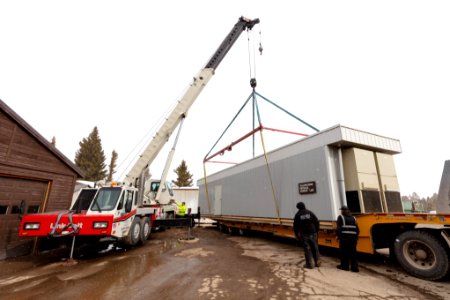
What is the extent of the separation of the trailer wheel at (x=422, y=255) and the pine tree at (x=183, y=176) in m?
44.0

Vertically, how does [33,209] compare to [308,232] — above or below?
above

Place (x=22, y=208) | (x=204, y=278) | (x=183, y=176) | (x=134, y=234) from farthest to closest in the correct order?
(x=183, y=176) → (x=134, y=234) → (x=22, y=208) → (x=204, y=278)

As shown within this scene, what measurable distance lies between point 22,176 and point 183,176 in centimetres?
4032

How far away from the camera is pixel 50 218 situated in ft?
20.2

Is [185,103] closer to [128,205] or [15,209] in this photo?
[128,205]

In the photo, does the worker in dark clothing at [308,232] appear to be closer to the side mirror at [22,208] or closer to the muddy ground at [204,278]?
the muddy ground at [204,278]

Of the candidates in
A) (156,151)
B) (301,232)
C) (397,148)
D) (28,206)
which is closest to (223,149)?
(156,151)

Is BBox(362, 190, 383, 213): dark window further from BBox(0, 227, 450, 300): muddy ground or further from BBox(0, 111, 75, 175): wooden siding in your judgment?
BBox(0, 111, 75, 175): wooden siding

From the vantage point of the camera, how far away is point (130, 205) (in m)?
7.89

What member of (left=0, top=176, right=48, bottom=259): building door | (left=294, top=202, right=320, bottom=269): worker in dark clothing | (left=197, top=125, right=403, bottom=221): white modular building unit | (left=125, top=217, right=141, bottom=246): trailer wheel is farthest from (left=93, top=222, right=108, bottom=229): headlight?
(left=197, top=125, right=403, bottom=221): white modular building unit

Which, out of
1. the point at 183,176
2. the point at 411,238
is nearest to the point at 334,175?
the point at 411,238

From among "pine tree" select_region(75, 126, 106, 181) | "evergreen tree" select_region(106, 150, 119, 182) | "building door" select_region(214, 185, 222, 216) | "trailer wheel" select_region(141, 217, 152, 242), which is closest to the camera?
"trailer wheel" select_region(141, 217, 152, 242)

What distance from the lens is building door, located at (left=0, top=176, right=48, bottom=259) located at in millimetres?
7023

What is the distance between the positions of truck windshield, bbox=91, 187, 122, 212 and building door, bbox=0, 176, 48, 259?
2558 mm
